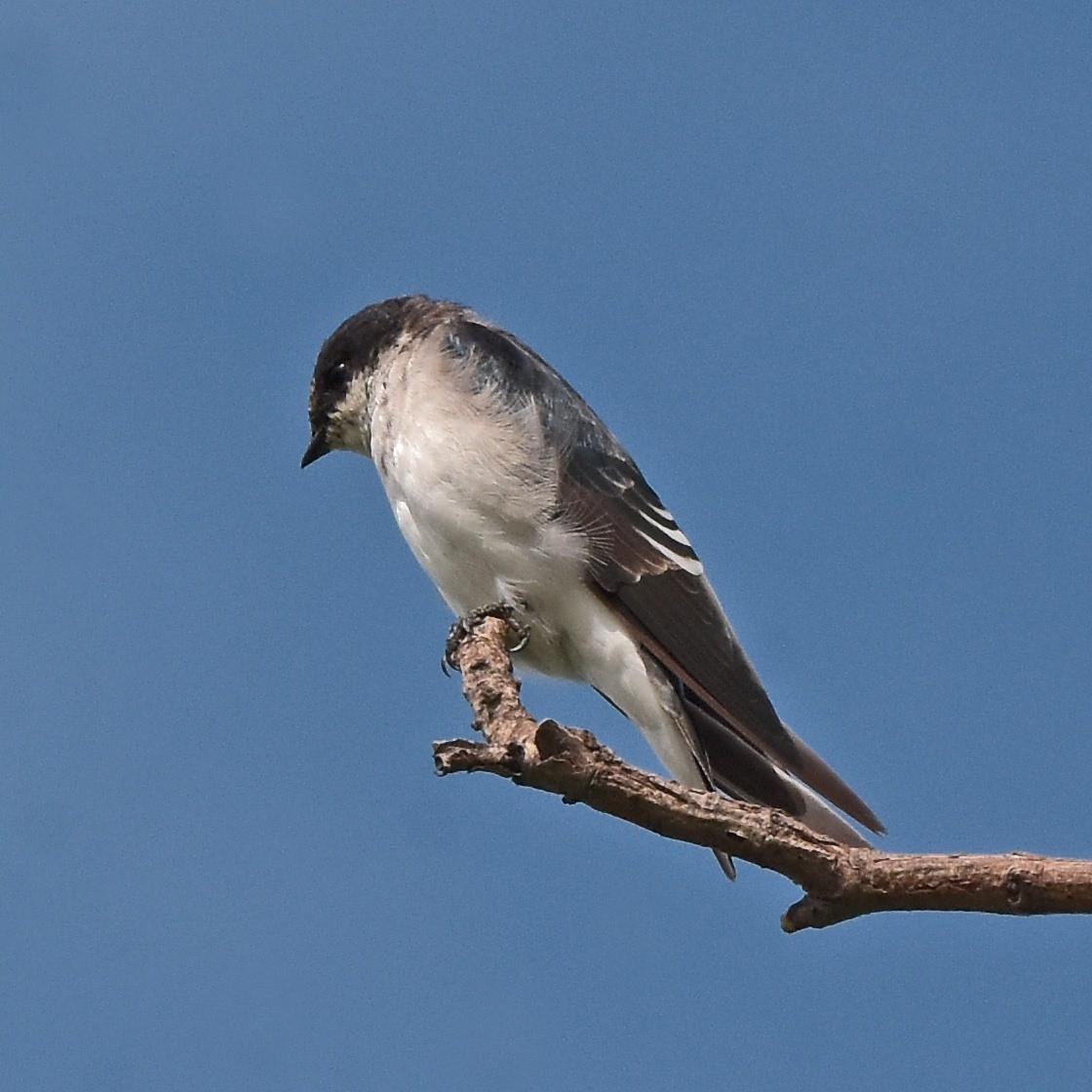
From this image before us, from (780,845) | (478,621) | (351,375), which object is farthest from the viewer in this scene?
(351,375)

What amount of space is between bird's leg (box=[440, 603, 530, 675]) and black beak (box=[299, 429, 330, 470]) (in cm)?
152

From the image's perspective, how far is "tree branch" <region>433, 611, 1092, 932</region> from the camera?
427 centimetres

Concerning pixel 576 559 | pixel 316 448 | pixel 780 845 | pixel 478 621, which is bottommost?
pixel 780 845

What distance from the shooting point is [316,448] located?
830 centimetres

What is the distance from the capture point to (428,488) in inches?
269

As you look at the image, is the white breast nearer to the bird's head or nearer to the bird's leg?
the bird's leg

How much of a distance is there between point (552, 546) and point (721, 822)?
2.48m

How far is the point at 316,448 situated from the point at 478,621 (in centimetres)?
192

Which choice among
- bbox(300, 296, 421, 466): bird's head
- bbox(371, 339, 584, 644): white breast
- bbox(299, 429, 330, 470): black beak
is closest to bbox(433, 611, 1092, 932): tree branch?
bbox(371, 339, 584, 644): white breast

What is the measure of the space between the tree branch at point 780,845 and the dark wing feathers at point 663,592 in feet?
6.55

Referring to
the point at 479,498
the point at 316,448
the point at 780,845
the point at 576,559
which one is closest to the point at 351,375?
the point at 316,448

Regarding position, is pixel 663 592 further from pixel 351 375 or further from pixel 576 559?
pixel 351 375

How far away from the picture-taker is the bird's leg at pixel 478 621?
263 inches

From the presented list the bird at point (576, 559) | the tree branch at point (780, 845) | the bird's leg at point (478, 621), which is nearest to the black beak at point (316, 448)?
the bird at point (576, 559)
